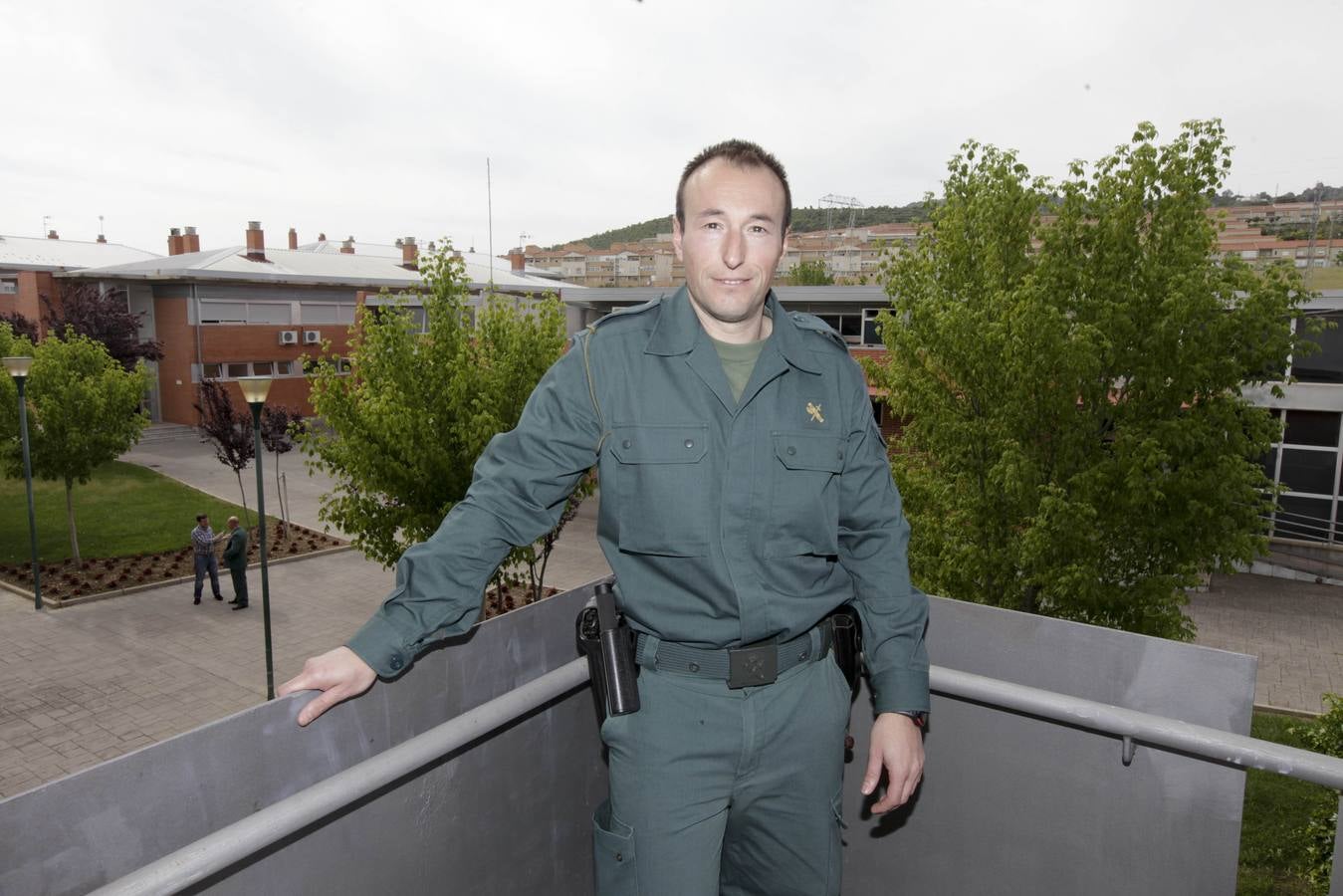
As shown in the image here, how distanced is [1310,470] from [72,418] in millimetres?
25219

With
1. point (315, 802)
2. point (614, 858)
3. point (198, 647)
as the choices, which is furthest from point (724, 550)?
point (198, 647)

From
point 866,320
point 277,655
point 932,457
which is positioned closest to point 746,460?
point 932,457

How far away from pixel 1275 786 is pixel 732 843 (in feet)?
32.8

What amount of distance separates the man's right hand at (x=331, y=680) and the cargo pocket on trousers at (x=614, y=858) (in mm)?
663

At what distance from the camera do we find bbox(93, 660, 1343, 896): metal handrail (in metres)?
1.28

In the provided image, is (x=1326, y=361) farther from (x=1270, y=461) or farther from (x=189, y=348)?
(x=189, y=348)

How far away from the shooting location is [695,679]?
2043 millimetres

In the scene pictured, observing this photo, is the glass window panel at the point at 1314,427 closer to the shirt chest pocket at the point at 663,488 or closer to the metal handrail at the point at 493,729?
the metal handrail at the point at 493,729

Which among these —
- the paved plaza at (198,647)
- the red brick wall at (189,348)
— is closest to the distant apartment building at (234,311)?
the red brick wall at (189,348)

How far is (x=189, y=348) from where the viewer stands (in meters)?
34.1

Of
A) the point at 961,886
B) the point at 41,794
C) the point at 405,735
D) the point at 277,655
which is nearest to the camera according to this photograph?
the point at 41,794

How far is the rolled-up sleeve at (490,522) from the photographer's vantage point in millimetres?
1764

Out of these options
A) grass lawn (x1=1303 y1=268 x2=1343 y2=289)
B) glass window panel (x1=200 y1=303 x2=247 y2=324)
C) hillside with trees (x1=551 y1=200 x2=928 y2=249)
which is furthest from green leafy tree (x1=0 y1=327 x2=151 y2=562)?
hillside with trees (x1=551 y1=200 x2=928 y2=249)

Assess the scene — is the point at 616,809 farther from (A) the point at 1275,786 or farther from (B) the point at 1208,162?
(A) the point at 1275,786
